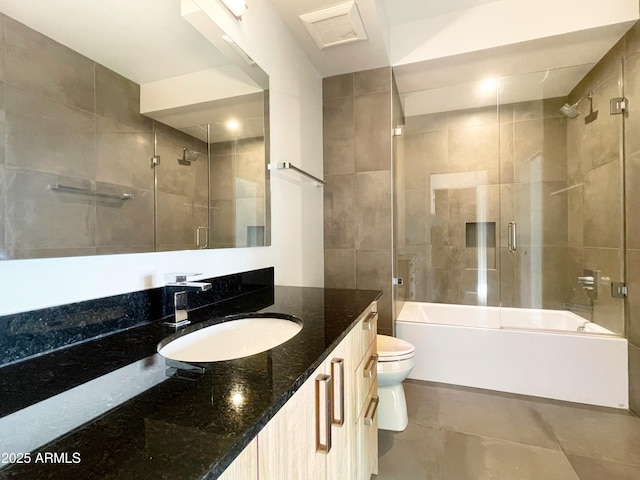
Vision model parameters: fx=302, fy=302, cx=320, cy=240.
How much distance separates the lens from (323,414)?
72 centimetres

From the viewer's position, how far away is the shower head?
3.62 ft

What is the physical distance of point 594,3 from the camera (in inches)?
73.6

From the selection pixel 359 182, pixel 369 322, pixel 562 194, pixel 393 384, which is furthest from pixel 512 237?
pixel 369 322

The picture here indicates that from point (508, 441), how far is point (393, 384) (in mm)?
668

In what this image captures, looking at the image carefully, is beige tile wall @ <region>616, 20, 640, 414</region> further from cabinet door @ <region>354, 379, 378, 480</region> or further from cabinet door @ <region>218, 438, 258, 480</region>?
cabinet door @ <region>218, 438, 258, 480</region>

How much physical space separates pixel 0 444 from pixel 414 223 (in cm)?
320

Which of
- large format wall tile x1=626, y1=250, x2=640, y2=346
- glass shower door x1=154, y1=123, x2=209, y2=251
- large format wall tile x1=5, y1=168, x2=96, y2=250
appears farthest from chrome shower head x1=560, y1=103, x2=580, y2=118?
large format wall tile x1=5, y1=168, x2=96, y2=250

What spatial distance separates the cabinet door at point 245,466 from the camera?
40cm

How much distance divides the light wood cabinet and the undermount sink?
0.21 meters

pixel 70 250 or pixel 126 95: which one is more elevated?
pixel 126 95

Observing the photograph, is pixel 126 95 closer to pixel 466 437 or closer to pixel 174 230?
pixel 174 230

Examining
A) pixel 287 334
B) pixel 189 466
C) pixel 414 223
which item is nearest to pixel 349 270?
pixel 414 223

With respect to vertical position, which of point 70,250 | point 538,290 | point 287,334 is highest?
point 70,250

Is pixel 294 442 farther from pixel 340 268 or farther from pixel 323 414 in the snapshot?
pixel 340 268
